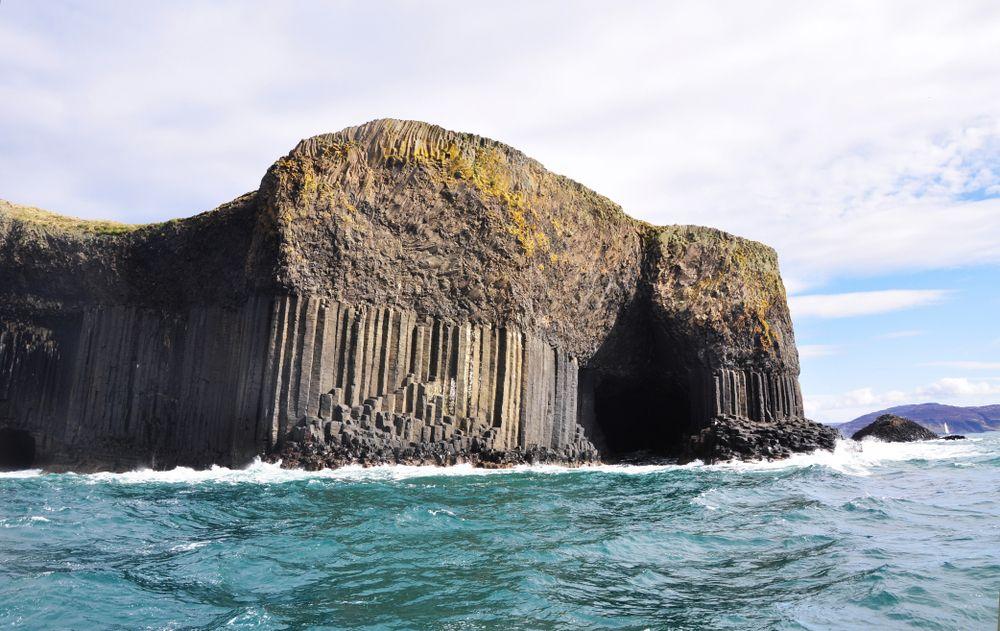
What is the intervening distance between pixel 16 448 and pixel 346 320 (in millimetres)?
16220

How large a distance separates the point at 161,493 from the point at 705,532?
11330 millimetres

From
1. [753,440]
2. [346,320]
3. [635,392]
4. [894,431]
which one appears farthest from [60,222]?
[894,431]

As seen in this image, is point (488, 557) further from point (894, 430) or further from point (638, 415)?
point (894, 430)

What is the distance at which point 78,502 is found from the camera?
15.9 m

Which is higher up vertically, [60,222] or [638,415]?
[60,222]

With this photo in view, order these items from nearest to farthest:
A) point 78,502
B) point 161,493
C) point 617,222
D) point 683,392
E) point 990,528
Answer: point 990,528
point 78,502
point 161,493
point 617,222
point 683,392

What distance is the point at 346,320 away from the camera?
80.6ft

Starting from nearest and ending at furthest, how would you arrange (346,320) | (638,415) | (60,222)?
(346,320) < (60,222) < (638,415)

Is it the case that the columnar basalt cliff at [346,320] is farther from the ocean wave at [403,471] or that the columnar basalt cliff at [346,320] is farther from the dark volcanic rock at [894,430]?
the dark volcanic rock at [894,430]

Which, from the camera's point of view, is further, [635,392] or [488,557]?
[635,392]

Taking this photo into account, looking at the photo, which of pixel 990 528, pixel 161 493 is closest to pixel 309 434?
pixel 161 493

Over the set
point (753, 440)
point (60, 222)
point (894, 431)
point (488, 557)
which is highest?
point (60, 222)

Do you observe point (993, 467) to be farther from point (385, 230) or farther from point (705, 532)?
point (385, 230)

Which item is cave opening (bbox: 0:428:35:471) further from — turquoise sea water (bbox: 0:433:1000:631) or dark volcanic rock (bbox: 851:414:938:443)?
dark volcanic rock (bbox: 851:414:938:443)
